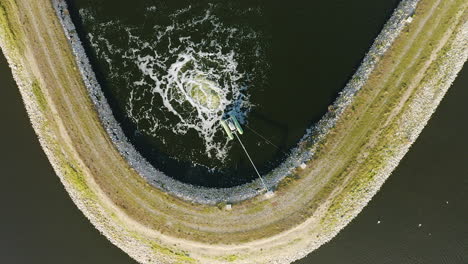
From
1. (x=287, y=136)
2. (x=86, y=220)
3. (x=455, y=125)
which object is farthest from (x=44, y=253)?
(x=455, y=125)

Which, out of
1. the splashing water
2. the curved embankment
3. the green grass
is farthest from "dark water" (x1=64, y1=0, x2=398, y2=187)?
the green grass

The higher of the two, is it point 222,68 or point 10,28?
point 10,28

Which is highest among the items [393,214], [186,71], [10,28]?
[10,28]

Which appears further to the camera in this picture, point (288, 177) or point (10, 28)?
point (10, 28)

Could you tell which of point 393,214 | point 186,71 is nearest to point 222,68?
point 186,71

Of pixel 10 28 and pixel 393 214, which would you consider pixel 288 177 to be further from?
pixel 10 28

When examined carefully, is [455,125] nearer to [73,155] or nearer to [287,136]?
[287,136]
